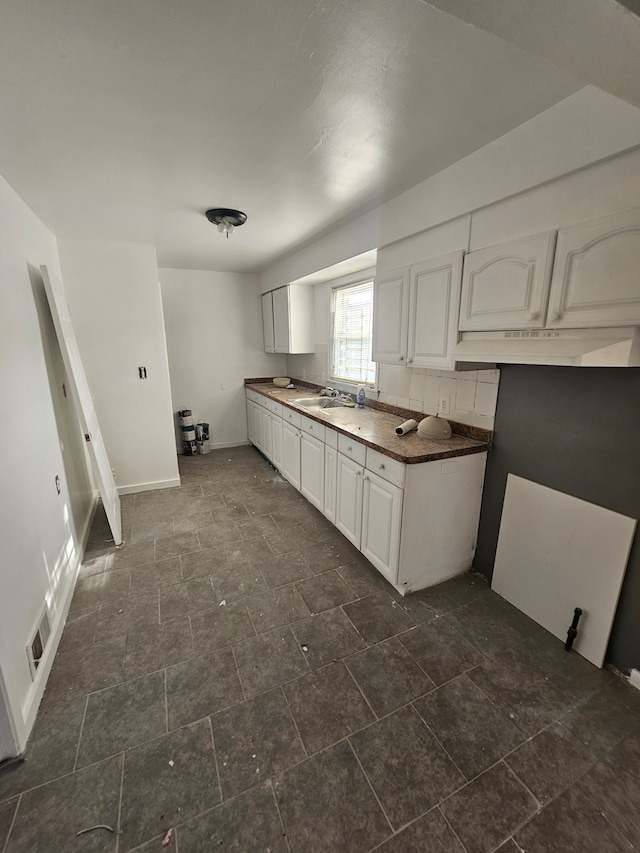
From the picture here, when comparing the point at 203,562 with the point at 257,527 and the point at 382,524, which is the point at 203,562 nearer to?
the point at 257,527

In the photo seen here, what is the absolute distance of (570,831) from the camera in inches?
43.8

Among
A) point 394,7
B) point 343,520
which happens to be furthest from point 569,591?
point 394,7

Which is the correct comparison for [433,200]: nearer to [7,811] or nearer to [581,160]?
[581,160]

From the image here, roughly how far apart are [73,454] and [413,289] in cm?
283

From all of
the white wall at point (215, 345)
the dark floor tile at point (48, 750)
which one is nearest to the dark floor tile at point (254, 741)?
the dark floor tile at point (48, 750)

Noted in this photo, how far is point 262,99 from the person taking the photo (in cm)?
130

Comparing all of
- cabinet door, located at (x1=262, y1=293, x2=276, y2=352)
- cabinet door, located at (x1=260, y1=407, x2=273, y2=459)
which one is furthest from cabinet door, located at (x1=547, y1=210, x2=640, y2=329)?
cabinet door, located at (x1=262, y1=293, x2=276, y2=352)

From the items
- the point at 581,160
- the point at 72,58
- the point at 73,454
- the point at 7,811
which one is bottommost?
the point at 7,811

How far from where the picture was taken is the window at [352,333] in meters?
3.32

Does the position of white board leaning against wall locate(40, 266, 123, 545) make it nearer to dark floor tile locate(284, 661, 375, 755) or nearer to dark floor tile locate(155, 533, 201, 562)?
dark floor tile locate(155, 533, 201, 562)

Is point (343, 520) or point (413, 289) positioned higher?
point (413, 289)

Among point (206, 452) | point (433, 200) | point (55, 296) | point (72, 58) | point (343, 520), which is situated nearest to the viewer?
point (72, 58)

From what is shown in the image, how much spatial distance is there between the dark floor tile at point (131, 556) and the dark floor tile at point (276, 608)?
0.95 m

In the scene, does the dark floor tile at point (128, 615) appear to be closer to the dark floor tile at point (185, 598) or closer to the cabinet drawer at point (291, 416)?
the dark floor tile at point (185, 598)
